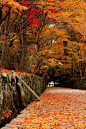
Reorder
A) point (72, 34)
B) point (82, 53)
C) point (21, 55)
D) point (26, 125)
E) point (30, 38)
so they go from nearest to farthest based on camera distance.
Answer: point (26, 125), point (21, 55), point (30, 38), point (82, 53), point (72, 34)

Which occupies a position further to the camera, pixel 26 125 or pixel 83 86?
pixel 83 86

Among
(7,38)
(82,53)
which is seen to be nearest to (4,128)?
(7,38)

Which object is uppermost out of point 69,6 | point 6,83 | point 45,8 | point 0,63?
point 69,6

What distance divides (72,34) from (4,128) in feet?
72.1

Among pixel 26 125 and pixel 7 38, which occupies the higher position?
pixel 7 38

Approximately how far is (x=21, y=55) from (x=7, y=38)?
3.62 m

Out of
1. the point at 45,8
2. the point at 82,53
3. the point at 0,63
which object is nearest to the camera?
the point at 45,8

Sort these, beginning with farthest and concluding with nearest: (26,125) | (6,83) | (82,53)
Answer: (82,53) → (6,83) → (26,125)

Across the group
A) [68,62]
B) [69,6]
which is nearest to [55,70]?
[68,62]

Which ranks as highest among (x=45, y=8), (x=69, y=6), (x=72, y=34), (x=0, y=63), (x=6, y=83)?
(x=72, y=34)

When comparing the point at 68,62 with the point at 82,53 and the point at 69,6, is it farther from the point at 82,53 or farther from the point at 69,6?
the point at 69,6

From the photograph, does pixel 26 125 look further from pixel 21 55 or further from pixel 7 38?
pixel 21 55

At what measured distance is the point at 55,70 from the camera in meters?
30.0

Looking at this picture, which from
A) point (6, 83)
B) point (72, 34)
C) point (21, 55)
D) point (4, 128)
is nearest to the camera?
point (4, 128)
